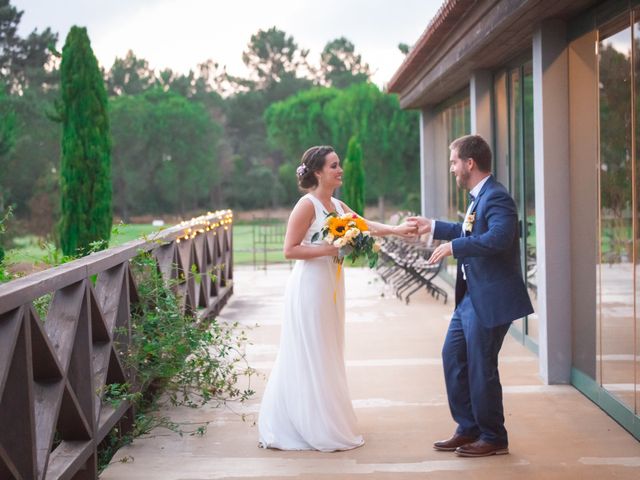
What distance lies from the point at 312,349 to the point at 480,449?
117cm

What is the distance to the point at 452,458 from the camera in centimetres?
521

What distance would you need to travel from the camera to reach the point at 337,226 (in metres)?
5.54

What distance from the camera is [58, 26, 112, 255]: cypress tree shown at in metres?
13.0

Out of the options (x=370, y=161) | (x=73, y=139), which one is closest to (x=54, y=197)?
(x=370, y=161)

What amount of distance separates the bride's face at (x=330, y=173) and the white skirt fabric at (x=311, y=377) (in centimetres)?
48

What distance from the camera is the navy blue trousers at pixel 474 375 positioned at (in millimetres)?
5059

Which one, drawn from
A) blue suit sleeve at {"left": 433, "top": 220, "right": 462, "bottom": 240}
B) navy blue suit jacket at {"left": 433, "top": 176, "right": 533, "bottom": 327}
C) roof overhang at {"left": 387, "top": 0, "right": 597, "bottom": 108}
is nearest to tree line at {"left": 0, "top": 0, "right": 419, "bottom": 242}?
roof overhang at {"left": 387, "top": 0, "right": 597, "bottom": 108}

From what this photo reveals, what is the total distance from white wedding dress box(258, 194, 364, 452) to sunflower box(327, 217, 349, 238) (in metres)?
0.16

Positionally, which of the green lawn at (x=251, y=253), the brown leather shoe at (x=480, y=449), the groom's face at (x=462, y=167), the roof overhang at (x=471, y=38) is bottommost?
the brown leather shoe at (x=480, y=449)

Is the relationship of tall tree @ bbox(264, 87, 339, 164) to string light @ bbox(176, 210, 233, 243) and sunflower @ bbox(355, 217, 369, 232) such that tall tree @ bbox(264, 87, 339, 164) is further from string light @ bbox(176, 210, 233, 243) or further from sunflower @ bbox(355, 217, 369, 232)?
sunflower @ bbox(355, 217, 369, 232)

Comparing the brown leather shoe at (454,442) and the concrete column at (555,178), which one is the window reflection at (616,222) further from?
the brown leather shoe at (454,442)

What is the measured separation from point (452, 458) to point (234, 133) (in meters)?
52.2

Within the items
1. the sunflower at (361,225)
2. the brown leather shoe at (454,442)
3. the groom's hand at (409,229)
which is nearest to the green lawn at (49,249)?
the sunflower at (361,225)

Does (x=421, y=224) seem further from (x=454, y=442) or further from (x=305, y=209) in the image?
(x=454, y=442)
